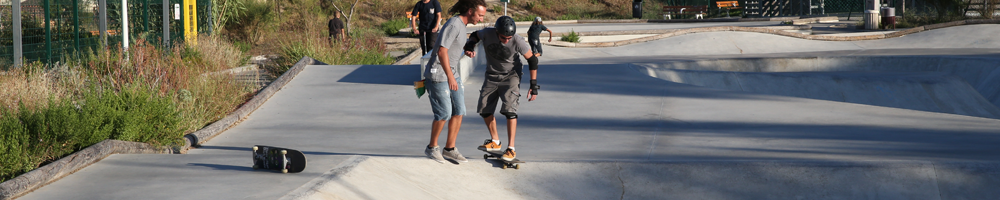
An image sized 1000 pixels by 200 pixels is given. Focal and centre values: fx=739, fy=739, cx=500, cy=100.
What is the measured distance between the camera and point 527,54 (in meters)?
5.54

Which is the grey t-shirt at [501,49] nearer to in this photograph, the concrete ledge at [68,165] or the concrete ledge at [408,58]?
the concrete ledge at [68,165]

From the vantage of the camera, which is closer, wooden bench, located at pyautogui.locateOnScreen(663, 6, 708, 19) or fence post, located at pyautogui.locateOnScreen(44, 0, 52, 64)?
fence post, located at pyautogui.locateOnScreen(44, 0, 52, 64)

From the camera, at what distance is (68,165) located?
4938 mm

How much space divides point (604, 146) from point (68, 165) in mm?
4222

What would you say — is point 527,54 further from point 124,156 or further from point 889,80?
point 889,80

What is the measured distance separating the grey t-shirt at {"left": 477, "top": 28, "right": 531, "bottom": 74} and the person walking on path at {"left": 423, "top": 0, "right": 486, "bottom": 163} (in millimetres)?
164

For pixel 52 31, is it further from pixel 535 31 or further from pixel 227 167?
pixel 227 167

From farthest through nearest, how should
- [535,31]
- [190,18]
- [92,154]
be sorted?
1. [190,18]
2. [535,31]
3. [92,154]

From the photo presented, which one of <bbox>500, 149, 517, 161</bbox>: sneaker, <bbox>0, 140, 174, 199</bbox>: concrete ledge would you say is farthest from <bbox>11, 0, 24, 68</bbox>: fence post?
<bbox>500, 149, 517, 161</bbox>: sneaker

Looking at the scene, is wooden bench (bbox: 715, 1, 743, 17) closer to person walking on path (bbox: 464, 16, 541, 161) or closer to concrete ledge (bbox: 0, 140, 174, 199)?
person walking on path (bbox: 464, 16, 541, 161)

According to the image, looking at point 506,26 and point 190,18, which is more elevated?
point 190,18

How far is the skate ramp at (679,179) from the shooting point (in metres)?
5.16

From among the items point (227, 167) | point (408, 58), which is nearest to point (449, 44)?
point (227, 167)

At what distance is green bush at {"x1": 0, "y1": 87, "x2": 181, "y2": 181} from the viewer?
4949mm
